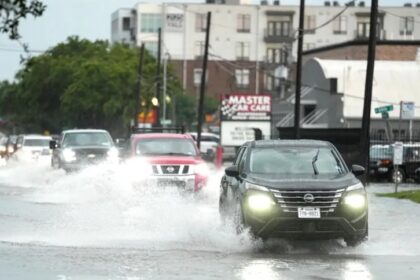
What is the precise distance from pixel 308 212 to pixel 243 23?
4803 inches

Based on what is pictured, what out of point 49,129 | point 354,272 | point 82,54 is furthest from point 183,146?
point 49,129

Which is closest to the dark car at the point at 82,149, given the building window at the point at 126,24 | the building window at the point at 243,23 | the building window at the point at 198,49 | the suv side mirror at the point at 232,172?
the suv side mirror at the point at 232,172

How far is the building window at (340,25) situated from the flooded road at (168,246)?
11031cm

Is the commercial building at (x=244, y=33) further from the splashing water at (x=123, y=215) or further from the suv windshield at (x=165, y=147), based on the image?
the suv windshield at (x=165, y=147)

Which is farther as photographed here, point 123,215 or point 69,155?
point 69,155

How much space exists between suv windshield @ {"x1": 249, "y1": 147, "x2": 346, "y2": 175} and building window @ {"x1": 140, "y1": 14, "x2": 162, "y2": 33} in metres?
122

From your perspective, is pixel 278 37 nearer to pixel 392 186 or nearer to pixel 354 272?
pixel 392 186

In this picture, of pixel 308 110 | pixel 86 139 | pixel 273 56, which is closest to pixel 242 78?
pixel 273 56

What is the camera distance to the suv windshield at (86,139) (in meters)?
42.8

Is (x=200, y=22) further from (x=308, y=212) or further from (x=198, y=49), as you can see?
(x=308, y=212)

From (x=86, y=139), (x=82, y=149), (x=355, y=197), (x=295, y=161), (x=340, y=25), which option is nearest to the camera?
(x=355, y=197)

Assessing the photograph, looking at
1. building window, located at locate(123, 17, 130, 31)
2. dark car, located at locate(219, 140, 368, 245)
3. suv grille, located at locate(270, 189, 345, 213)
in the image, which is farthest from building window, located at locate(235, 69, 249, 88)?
suv grille, located at locate(270, 189, 345, 213)

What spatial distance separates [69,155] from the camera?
1654 inches

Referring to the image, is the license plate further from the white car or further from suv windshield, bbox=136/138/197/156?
the white car
